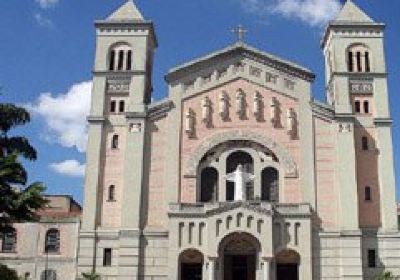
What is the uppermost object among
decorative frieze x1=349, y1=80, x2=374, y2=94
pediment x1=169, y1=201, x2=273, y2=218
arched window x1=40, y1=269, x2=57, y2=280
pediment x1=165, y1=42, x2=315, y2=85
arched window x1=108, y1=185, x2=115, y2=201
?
pediment x1=165, y1=42, x2=315, y2=85

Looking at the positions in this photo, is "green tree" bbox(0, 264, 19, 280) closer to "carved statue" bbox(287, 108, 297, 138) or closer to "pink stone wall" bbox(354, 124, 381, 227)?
"carved statue" bbox(287, 108, 297, 138)

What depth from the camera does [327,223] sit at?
4506 cm

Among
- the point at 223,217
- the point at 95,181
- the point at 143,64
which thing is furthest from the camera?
the point at 143,64

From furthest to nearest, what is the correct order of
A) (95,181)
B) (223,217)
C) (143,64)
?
(143,64), (95,181), (223,217)

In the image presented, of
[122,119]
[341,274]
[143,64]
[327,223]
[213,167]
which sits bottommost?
[341,274]

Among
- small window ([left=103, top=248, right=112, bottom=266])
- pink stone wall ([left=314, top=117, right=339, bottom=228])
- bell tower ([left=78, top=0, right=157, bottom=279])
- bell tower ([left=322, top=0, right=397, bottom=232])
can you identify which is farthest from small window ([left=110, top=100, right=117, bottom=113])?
bell tower ([left=322, top=0, right=397, bottom=232])

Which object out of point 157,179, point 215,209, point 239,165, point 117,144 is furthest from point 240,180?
point 117,144

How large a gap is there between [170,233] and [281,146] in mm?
9507

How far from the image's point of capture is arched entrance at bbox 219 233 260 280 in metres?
43.7

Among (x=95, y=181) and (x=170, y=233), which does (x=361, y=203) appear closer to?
(x=170, y=233)

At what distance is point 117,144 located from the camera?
156 feet

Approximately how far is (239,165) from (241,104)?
4.49 metres

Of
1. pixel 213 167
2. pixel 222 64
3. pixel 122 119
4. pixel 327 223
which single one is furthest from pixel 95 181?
pixel 327 223

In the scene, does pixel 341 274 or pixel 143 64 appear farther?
pixel 143 64
